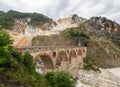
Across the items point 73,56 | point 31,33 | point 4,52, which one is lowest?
point 73,56

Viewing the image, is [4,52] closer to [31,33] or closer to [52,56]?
[52,56]

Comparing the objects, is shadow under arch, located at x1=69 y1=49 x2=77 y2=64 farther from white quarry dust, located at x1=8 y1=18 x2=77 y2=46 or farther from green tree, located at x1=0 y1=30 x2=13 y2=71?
green tree, located at x1=0 y1=30 x2=13 y2=71

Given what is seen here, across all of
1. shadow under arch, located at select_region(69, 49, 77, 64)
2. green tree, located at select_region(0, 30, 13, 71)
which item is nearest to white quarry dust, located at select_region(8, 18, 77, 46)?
shadow under arch, located at select_region(69, 49, 77, 64)

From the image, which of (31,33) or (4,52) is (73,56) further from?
(31,33)

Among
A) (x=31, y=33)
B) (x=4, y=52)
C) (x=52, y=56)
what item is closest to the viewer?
(x=4, y=52)

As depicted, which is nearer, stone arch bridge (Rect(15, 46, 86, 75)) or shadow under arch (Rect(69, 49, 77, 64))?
stone arch bridge (Rect(15, 46, 86, 75))

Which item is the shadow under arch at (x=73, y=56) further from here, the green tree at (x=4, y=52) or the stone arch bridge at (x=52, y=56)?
the green tree at (x=4, y=52)

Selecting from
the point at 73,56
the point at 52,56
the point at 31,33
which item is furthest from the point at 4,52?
the point at 31,33

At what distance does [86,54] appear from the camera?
8231 centimetres

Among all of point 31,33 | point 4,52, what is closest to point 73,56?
point 4,52

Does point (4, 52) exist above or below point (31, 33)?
below

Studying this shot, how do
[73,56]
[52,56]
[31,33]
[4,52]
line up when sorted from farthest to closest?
1. [31,33]
2. [73,56]
3. [52,56]
4. [4,52]

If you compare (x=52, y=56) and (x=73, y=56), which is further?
(x=73, y=56)

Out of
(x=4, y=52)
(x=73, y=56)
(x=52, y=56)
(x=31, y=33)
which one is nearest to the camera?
(x=4, y=52)
